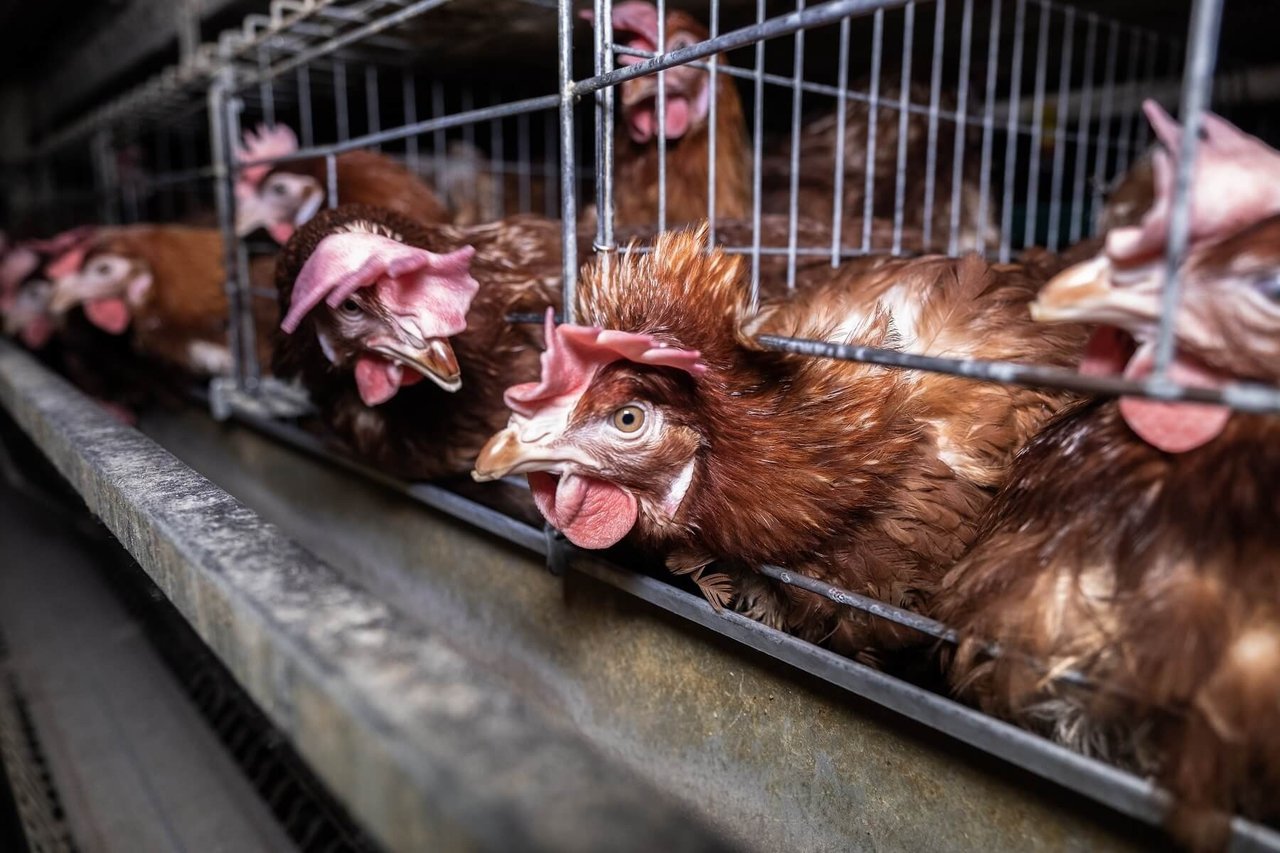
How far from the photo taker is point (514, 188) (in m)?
3.60

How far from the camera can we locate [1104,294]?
0.65 metres

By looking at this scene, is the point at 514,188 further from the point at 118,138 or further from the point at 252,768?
the point at 252,768

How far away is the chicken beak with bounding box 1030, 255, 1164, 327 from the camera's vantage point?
2.09 ft

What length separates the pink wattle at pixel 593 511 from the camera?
99 centimetres

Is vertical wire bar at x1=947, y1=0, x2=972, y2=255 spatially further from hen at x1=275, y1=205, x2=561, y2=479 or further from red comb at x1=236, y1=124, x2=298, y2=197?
red comb at x1=236, y1=124, x2=298, y2=197

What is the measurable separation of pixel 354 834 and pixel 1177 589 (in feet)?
3.13

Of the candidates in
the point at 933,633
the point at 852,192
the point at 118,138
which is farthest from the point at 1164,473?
the point at 118,138

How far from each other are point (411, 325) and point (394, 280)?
7 cm

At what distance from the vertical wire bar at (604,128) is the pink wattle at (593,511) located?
1.05 feet

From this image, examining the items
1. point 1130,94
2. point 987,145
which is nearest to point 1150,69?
point 1130,94

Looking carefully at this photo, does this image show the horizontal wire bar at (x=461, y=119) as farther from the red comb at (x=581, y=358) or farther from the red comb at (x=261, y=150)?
the red comb at (x=261, y=150)

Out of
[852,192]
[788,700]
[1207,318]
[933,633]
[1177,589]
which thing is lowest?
[788,700]

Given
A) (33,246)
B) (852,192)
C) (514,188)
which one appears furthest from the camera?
(514,188)

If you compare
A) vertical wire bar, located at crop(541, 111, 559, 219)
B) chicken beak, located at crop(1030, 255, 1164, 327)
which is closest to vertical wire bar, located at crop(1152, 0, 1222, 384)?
chicken beak, located at crop(1030, 255, 1164, 327)
